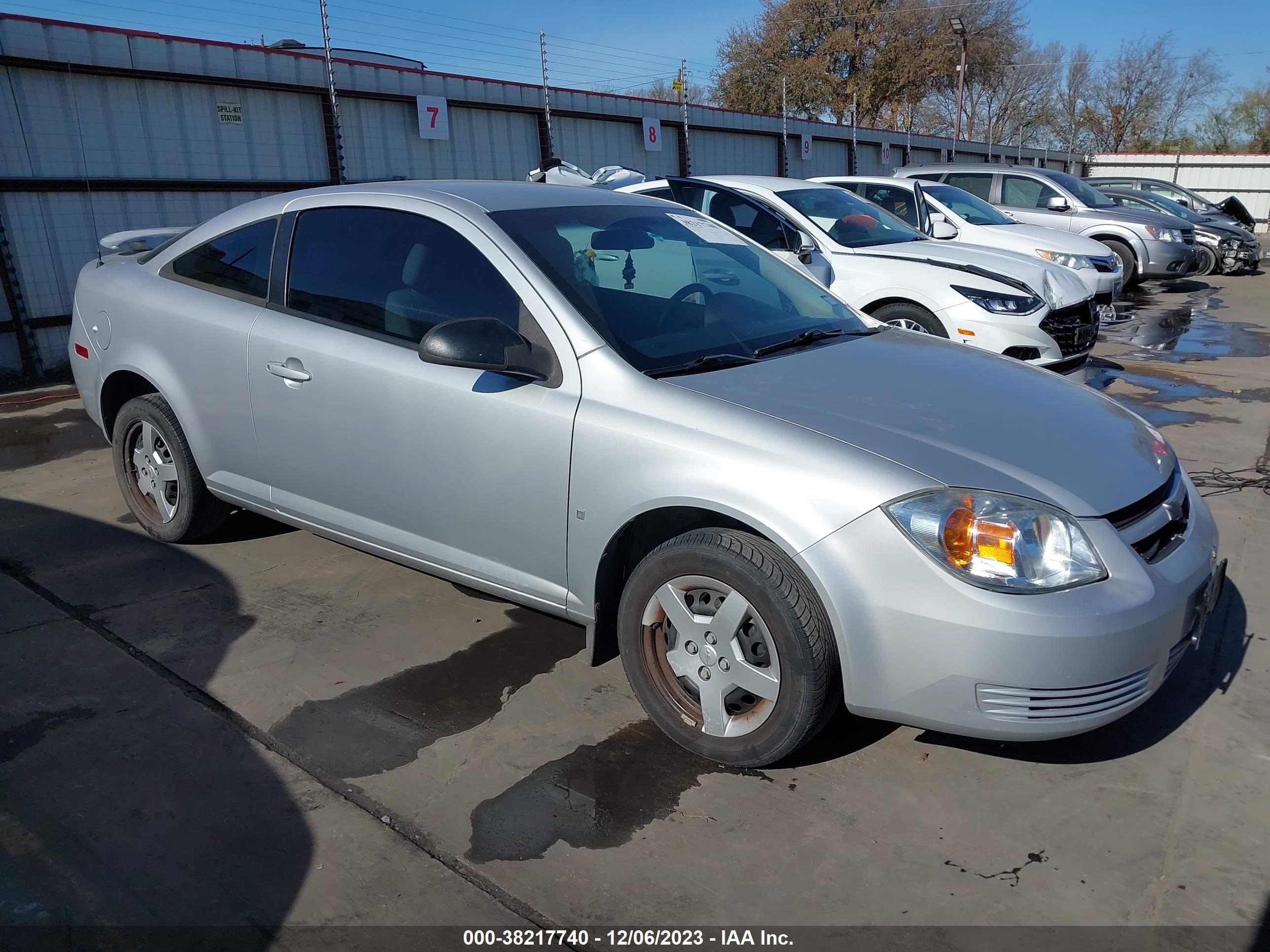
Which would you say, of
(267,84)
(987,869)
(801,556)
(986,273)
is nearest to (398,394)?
(801,556)

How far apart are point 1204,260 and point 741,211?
11562 millimetres

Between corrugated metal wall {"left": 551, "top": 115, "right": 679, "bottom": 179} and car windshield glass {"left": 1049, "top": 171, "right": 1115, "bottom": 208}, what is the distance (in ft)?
18.9

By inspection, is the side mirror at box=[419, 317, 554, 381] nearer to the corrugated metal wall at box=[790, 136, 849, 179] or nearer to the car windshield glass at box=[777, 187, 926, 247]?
the car windshield glass at box=[777, 187, 926, 247]

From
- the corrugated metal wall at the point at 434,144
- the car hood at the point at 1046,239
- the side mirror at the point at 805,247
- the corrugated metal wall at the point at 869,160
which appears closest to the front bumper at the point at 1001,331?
the side mirror at the point at 805,247

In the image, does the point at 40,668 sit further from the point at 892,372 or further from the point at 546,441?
the point at 892,372

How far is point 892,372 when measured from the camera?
10.9 ft

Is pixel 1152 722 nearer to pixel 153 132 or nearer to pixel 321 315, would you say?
pixel 321 315

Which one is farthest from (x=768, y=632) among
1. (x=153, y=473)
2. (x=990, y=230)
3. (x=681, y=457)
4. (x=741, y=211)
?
(x=990, y=230)

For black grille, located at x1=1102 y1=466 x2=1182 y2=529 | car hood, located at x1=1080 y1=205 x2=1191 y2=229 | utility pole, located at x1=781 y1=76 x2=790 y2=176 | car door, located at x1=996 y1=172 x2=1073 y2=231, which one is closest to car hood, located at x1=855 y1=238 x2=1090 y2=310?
black grille, located at x1=1102 y1=466 x2=1182 y2=529

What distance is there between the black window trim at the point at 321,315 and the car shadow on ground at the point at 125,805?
4.04 feet

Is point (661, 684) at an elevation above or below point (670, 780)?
above

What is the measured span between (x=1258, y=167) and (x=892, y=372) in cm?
3832

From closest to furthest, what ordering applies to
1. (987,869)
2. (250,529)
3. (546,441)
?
(987,869) < (546,441) < (250,529)

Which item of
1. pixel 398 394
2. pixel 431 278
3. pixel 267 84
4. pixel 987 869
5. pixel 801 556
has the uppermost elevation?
pixel 267 84
